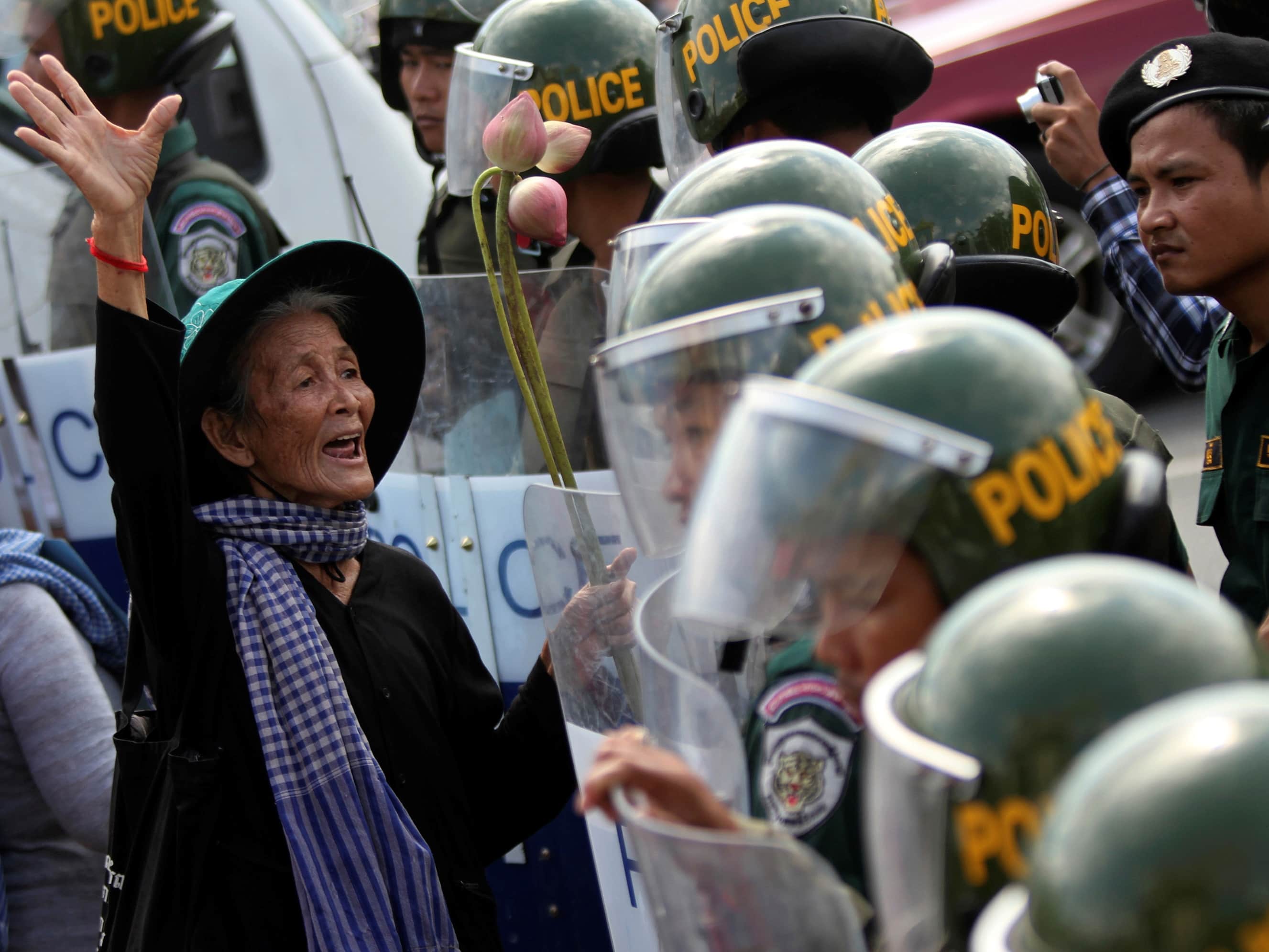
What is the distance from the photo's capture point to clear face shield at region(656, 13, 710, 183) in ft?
10.2

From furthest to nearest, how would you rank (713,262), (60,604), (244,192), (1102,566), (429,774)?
(244,192)
(60,604)
(429,774)
(713,262)
(1102,566)

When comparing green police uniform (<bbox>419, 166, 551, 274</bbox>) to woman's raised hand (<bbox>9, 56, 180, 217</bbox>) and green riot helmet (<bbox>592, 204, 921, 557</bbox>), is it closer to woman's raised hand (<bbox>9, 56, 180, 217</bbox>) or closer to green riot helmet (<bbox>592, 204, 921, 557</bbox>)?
woman's raised hand (<bbox>9, 56, 180, 217</bbox>)

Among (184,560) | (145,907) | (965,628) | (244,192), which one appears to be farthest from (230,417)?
(244,192)

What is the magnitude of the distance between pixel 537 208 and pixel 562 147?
0.34 feet

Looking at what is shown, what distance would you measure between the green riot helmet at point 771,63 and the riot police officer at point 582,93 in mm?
358

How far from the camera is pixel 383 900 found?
2449 millimetres

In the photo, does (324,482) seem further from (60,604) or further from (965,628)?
(965,628)

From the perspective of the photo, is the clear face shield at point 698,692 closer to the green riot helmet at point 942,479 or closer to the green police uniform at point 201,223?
the green riot helmet at point 942,479

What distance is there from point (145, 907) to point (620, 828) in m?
0.73

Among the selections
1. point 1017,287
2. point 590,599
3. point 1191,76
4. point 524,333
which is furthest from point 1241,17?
point 590,599

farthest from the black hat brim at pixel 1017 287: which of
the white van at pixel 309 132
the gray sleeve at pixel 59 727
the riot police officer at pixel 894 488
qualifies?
the white van at pixel 309 132

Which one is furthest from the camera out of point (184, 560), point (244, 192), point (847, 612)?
point (244, 192)

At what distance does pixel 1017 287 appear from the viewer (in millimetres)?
2512

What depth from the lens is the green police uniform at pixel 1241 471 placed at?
2.66 metres
